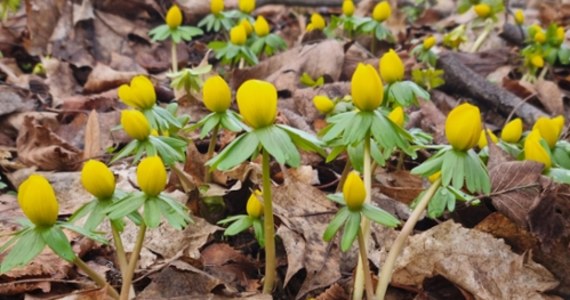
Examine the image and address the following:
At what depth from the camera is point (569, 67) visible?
380 centimetres

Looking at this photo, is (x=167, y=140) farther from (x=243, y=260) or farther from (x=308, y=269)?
(x=308, y=269)

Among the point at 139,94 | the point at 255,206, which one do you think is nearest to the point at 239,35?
the point at 139,94

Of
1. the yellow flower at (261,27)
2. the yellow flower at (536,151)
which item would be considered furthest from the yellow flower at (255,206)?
the yellow flower at (261,27)

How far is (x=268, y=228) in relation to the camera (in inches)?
58.7

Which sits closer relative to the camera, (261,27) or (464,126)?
(464,126)

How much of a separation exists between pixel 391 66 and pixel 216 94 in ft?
1.75

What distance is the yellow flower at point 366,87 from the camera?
1.39 metres

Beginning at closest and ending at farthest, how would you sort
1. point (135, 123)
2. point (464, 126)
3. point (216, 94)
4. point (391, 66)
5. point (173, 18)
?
point (464, 126) < point (135, 123) < point (216, 94) < point (391, 66) < point (173, 18)

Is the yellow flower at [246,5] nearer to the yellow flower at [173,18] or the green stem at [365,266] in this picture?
the yellow flower at [173,18]

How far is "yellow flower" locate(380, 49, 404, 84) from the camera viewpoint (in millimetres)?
1838

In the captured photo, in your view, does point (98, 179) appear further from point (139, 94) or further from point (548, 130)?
point (548, 130)

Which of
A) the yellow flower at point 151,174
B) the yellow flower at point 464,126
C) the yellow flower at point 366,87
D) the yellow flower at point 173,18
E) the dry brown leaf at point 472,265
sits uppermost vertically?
the yellow flower at point 366,87

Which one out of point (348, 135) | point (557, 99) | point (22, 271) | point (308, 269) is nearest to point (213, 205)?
point (308, 269)

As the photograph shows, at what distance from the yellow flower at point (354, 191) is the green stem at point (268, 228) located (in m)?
0.18
